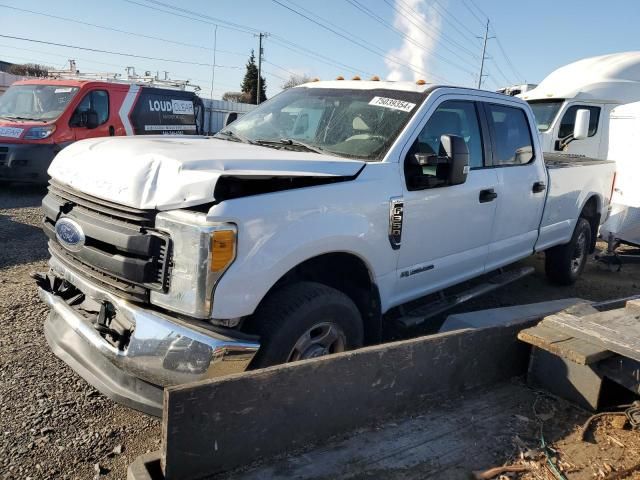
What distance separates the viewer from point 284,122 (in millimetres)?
4039

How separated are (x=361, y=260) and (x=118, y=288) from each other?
53.6 inches

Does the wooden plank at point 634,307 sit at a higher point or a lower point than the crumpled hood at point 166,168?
lower

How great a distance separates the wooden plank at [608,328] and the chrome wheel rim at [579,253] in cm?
328

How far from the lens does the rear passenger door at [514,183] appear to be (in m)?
4.49

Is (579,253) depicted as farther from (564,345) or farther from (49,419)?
(49,419)

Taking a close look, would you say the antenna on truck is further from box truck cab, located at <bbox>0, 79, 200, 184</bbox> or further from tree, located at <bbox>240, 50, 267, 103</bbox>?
tree, located at <bbox>240, 50, 267, 103</bbox>

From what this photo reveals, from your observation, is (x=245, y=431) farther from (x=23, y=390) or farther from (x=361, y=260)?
(x=23, y=390)

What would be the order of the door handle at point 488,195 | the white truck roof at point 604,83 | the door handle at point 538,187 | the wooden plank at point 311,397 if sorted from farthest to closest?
the white truck roof at point 604,83
the door handle at point 538,187
the door handle at point 488,195
the wooden plank at point 311,397

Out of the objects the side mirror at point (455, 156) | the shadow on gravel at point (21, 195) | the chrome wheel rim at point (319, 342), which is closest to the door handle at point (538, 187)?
the side mirror at point (455, 156)

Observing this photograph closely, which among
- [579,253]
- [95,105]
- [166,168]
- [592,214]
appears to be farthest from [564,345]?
[95,105]

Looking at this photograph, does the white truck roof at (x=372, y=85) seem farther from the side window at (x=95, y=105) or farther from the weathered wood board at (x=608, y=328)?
the side window at (x=95, y=105)

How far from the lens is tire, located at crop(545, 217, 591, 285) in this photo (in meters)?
6.25

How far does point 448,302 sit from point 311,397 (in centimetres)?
195

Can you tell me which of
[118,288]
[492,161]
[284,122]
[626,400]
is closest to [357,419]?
[118,288]
